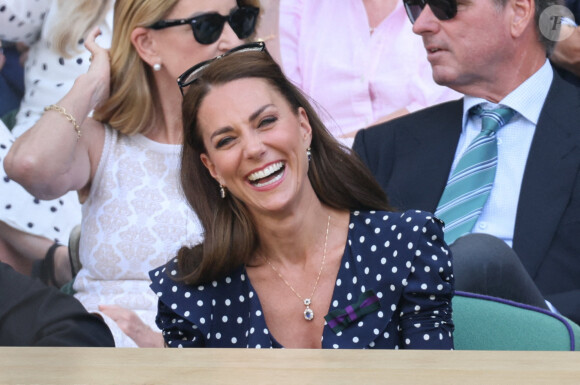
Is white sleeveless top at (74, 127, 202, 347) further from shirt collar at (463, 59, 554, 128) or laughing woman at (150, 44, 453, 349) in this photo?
shirt collar at (463, 59, 554, 128)

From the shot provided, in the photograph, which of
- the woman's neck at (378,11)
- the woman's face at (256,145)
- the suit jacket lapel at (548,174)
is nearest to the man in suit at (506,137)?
the suit jacket lapel at (548,174)

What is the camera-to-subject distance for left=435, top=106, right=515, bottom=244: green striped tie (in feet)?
7.79

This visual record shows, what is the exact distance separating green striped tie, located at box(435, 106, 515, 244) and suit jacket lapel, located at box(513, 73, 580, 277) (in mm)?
95

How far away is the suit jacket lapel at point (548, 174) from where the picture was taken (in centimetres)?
231

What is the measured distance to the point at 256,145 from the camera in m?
1.79

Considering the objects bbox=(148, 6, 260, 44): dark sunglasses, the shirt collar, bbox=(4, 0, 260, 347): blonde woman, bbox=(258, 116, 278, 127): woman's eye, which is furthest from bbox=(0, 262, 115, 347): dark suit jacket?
the shirt collar

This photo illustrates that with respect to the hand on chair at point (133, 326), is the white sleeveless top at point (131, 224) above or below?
above

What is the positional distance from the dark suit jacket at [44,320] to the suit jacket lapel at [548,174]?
1102mm

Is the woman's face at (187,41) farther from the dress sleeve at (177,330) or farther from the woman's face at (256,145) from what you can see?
the dress sleeve at (177,330)

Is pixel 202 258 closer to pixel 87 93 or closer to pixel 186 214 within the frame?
pixel 186 214

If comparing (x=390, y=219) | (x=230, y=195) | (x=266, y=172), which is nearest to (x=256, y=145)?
(x=266, y=172)

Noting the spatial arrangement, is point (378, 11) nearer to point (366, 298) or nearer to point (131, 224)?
point (131, 224)

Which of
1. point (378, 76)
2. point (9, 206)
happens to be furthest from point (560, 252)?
point (9, 206)

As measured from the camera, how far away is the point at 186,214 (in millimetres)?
2484
